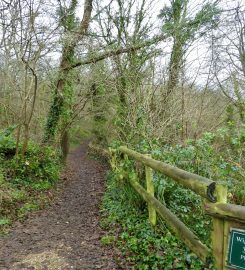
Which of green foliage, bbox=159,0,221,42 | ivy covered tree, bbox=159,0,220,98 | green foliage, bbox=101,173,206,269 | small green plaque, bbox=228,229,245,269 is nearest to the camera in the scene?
small green plaque, bbox=228,229,245,269

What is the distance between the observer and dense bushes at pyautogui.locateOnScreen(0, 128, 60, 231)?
6.48m

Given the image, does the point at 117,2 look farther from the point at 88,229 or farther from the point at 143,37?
the point at 88,229

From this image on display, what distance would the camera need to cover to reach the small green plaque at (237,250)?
2.05m

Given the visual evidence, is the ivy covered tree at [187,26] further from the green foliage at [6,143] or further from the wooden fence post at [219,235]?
the wooden fence post at [219,235]

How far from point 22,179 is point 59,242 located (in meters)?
4.29

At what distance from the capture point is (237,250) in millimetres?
2080

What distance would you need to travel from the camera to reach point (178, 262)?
3873mm

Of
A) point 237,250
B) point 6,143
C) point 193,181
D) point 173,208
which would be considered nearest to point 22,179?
point 6,143

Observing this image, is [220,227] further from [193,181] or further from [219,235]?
[193,181]

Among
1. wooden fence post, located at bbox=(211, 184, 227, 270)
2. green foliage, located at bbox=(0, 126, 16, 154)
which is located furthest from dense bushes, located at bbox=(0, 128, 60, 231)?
wooden fence post, located at bbox=(211, 184, 227, 270)

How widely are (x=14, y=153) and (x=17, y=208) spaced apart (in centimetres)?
364

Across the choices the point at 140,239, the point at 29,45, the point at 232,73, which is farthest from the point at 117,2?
the point at 140,239

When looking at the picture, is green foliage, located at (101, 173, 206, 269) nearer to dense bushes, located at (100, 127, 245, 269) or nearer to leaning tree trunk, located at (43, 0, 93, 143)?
dense bushes, located at (100, 127, 245, 269)

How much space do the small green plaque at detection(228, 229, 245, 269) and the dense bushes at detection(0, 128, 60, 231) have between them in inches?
180
